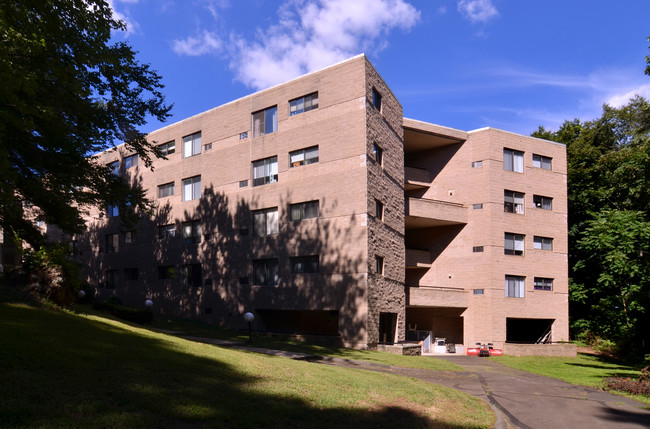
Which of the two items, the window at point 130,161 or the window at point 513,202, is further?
the window at point 130,161

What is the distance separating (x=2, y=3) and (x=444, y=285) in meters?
32.9

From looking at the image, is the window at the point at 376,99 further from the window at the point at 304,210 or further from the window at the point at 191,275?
the window at the point at 191,275

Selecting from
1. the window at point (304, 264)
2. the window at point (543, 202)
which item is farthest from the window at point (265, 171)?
the window at point (543, 202)

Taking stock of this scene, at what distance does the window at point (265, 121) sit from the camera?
33.0 meters

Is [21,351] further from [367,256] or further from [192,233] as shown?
[192,233]

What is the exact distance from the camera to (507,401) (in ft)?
45.6

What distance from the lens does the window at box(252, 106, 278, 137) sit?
3297 centimetres

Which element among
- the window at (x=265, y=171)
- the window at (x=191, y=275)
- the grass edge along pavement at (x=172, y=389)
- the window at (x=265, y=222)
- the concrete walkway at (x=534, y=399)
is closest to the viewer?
the grass edge along pavement at (x=172, y=389)

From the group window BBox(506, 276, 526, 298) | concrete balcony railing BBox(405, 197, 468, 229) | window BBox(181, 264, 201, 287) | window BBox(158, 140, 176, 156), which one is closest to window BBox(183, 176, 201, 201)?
window BBox(158, 140, 176, 156)

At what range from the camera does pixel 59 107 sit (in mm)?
15539

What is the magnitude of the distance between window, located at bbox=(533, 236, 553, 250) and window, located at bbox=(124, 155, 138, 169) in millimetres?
34433

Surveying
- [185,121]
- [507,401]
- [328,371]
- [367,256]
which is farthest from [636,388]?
[185,121]

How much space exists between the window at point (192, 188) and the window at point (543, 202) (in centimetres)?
2666

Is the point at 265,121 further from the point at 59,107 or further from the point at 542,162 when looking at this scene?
the point at 542,162
